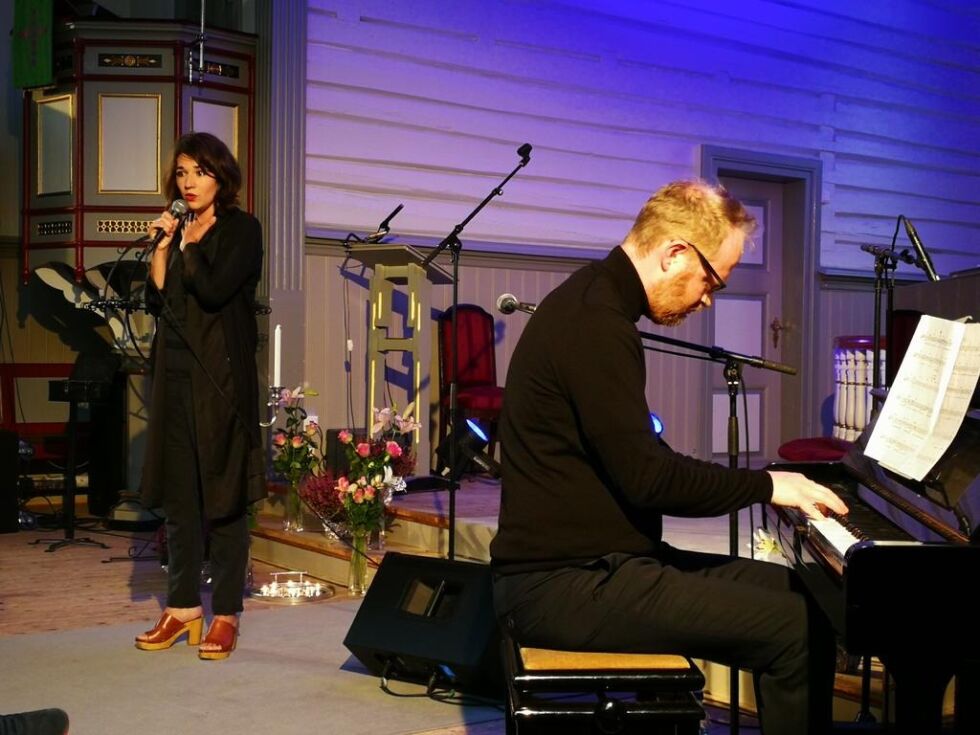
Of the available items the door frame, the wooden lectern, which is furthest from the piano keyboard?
the door frame

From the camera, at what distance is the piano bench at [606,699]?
228 cm

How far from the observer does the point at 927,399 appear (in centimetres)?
273

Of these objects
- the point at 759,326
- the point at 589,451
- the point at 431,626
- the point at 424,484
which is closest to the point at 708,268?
the point at 589,451

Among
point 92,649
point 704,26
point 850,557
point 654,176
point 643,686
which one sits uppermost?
point 704,26

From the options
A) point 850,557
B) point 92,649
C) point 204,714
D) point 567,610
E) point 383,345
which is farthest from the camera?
point 383,345

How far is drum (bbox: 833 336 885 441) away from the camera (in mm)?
7023

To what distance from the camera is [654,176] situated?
816cm

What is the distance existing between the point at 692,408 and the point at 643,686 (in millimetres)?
6109

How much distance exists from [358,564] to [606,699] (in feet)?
9.51

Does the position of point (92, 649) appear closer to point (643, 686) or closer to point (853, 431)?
point (643, 686)

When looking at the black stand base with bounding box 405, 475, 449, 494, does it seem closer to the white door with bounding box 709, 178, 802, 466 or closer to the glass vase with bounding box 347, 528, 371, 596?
the glass vase with bounding box 347, 528, 371, 596

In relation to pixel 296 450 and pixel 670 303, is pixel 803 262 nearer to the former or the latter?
pixel 296 450

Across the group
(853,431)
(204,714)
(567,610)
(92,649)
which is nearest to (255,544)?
(92,649)

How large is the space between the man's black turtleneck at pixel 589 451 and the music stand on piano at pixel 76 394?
4077 mm
